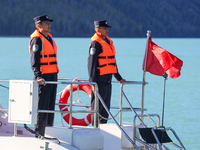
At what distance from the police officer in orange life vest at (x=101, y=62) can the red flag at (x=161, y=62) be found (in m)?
0.55

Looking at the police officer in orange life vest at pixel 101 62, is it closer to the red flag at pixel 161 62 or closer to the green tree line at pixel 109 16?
the red flag at pixel 161 62

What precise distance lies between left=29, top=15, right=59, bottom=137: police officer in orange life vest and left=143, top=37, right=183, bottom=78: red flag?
1446mm

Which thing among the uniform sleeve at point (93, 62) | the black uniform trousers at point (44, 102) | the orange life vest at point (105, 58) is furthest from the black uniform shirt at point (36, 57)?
the orange life vest at point (105, 58)

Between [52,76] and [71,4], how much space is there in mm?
118679

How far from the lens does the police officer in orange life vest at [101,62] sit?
6.91 m

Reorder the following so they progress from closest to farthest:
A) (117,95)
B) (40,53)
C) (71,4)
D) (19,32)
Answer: (40,53)
(117,95)
(19,32)
(71,4)

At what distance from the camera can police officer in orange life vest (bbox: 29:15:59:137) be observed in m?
6.32

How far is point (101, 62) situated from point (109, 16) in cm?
11805

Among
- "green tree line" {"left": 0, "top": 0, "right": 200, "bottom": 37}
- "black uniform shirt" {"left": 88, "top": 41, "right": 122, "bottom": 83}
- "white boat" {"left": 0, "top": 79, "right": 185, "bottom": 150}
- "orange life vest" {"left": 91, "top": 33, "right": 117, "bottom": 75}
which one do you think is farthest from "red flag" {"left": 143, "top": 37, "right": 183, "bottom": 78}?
"green tree line" {"left": 0, "top": 0, "right": 200, "bottom": 37}

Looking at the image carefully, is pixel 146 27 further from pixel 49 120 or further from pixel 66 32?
pixel 49 120

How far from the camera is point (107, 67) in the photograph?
7.04 m

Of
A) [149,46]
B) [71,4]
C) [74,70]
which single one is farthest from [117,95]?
[71,4]

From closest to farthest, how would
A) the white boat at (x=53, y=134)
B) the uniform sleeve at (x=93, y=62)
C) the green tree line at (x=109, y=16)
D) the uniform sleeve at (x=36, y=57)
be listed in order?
the white boat at (x=53, y=134), the uniform sleeve at (x=36, y=57), the uniform sleeve at (x=93, y=62), the green tree line at (x=109, y=16)

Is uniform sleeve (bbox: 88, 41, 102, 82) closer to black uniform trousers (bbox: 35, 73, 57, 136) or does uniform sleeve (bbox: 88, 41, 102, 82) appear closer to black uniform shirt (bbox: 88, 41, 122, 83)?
black uniform shirt (bbox: 88, 41, 122, 83)
